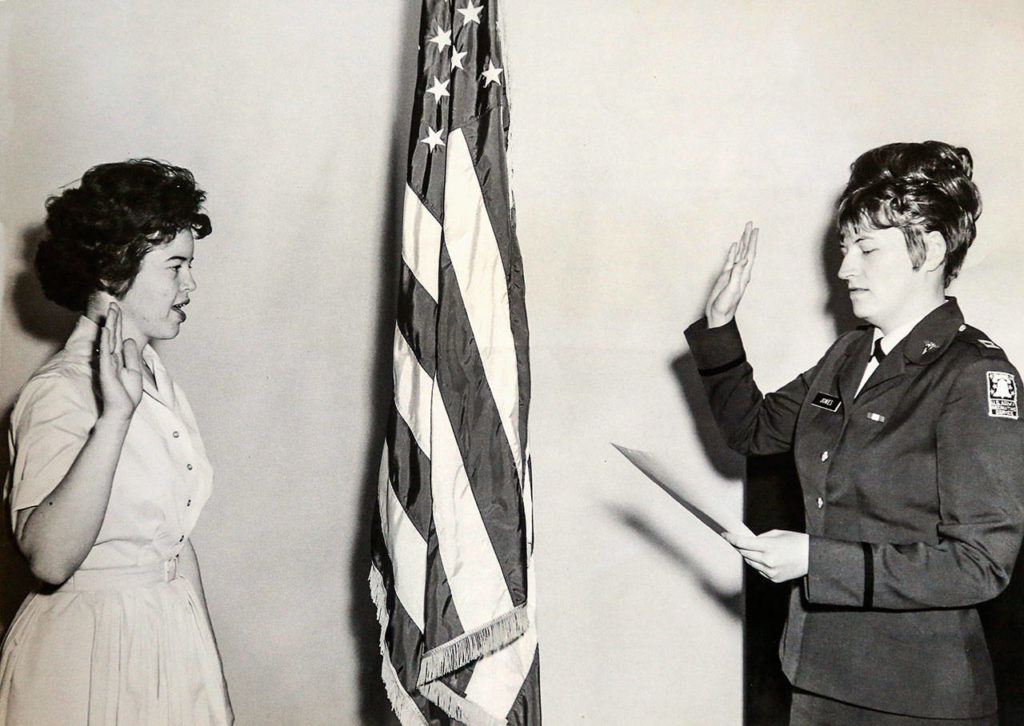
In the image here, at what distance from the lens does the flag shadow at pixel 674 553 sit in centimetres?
263

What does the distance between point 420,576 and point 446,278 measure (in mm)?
618

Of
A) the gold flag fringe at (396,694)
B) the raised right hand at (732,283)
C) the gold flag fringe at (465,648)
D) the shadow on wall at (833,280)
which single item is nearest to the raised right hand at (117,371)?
the gold flag fringe at (396,694)

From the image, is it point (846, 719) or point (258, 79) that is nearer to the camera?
point (846, 719)

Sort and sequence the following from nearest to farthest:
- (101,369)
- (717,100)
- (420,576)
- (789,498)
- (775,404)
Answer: (101,369)
(420,576)
(775,404)
(789,498)
(717,100)

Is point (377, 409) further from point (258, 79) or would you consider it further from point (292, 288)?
point (258, 79)

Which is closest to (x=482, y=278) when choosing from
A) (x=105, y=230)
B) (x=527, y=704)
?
(x=105, y=230)

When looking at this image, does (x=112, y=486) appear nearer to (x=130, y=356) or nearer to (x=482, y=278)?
(x=130, y=356)

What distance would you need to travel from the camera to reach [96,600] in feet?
6.15

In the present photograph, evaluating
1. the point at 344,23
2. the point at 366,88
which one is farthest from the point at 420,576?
the point at 344,23

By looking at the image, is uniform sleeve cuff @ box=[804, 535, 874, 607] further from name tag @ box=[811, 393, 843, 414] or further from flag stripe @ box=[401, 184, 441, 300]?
flag stripe @ box=[401, 184, 441, 300]

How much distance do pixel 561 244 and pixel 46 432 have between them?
135 cm

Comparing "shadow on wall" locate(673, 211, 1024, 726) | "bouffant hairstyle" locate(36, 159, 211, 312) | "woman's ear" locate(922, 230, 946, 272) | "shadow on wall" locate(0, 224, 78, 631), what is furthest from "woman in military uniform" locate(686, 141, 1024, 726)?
"shadow on wall" locate(0, 224, 78, 631)

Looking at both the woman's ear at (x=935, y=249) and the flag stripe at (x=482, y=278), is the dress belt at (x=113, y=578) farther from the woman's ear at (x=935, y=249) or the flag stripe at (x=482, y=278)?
the woman's ear at (x=935, y=249)

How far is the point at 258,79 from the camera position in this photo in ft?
8.09
